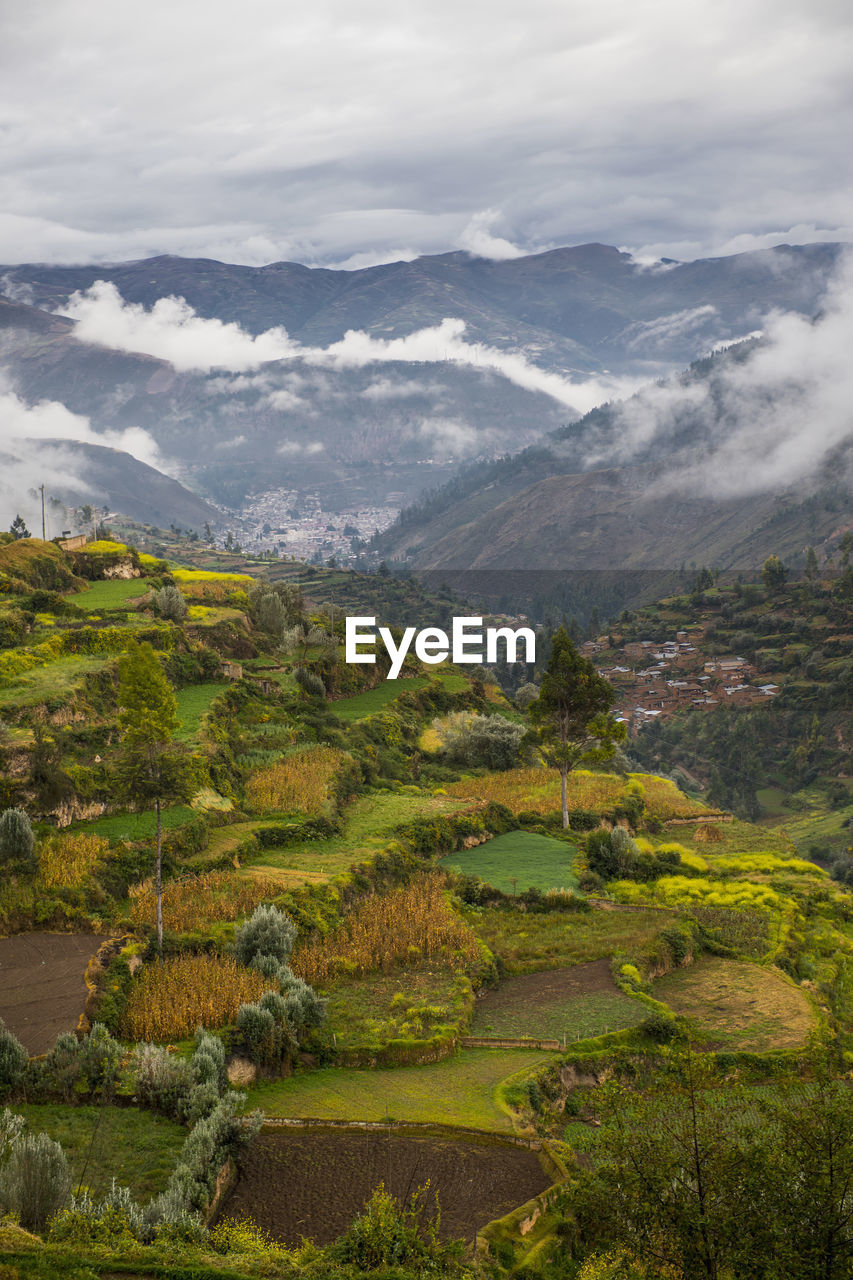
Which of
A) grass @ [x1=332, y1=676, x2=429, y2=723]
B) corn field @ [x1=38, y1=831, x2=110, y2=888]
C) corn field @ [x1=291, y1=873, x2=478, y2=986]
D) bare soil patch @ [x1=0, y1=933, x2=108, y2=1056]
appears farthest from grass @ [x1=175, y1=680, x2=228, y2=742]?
bare soil patch @ [x1=0, y1=933, x2=108, y2=1056]

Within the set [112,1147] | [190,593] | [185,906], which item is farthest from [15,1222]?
[190,593]

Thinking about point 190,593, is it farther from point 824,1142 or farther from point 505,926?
point 824,1142

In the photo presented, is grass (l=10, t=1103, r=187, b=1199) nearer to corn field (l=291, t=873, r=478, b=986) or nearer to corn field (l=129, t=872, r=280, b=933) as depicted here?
corn field (l=129, t=872, r=280, b=933)

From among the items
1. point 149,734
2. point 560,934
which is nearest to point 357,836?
point 560,934

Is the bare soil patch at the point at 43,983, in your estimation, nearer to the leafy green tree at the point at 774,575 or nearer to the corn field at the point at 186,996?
the corn field at the point at 186,996

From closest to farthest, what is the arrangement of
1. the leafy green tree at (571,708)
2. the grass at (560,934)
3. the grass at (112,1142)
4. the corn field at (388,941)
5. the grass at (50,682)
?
the grass at (112,1142)
the corn field at (388,941)
the grass at (560,934)
the grass at (50,682)
the leafy green tree at (571,708)

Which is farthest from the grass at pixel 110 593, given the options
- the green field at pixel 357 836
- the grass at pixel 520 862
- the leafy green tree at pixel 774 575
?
the leafy green tree at pixel 774 575

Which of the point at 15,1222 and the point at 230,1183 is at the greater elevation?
the point at 15,1222
